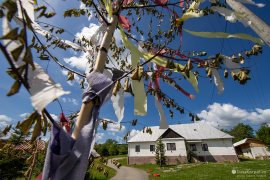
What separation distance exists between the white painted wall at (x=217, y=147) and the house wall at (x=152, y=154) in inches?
134

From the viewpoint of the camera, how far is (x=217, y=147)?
3092 centimetres

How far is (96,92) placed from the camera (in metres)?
1.23

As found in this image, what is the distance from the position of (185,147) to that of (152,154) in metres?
Result: 5.50

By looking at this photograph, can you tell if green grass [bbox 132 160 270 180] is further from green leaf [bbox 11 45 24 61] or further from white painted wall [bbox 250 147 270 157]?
white painted wall [bbox 250 147 270 157]

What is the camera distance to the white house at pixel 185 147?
30031 millimetres

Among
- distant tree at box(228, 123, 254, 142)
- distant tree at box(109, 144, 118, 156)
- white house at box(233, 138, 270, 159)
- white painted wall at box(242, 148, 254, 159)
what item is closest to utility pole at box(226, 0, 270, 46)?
white house at box(233, 138, 270, 159)

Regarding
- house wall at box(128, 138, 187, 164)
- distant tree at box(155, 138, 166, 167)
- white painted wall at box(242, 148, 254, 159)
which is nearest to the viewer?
distant tree at box(155, 138, 166, 167)

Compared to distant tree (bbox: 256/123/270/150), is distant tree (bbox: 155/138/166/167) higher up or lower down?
lower down

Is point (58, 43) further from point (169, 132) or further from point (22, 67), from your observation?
point (169, 132)

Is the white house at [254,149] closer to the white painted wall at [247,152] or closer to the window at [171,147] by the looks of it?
the white painted wall at [247,152]

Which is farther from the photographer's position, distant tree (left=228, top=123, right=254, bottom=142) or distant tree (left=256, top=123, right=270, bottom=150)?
distant tree (left=228, top=123, right=254, bottom=142)

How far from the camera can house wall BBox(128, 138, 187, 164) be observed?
29894mm

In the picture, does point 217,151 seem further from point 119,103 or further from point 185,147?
point 119,103

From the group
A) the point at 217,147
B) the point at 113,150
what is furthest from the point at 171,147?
the point at 113,150
